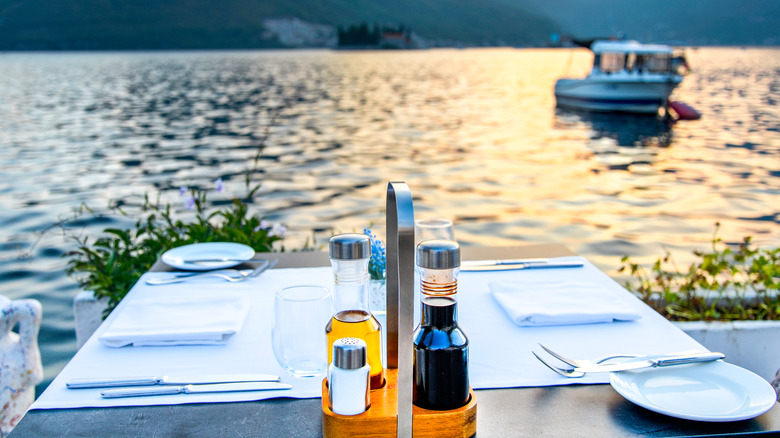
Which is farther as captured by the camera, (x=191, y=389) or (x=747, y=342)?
(x=747, y=342)

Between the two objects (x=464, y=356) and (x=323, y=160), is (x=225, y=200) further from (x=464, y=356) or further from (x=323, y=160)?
(x=464, y=356)

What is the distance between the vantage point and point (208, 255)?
1.83 metres

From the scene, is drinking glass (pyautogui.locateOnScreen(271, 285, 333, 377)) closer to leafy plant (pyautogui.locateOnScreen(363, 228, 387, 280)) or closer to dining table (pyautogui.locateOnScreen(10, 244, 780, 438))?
dining table (pyautogui.locateOnScreen(10, 244, 780, 438))

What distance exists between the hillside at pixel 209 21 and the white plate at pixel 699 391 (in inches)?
3456

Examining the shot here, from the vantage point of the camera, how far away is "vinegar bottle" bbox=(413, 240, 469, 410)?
86cm

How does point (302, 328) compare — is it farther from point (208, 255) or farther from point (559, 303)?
point (208, 255)

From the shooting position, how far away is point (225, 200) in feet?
23.8

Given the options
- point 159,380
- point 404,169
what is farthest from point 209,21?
point 159,380

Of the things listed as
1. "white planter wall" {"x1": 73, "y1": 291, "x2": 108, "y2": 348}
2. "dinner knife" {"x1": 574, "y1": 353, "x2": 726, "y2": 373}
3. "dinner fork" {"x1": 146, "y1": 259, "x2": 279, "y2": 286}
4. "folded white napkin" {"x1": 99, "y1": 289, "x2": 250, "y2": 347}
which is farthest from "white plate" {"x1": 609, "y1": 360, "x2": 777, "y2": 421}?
"white planter wall" {"x1": 73, "y1": 291, "x2": 108, "y2": 348}

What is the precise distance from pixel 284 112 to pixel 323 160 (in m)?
7.22

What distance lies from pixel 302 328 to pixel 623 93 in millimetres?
16997

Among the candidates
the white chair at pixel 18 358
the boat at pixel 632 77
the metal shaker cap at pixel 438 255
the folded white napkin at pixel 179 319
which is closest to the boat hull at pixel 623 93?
the boat at pixel 632 77

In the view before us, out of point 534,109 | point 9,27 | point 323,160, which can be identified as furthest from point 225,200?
point 9,27

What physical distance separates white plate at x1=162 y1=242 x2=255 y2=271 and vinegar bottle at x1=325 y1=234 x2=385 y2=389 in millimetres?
832
